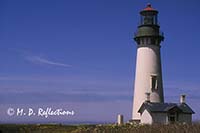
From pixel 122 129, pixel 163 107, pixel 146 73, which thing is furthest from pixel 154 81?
pixel 122 129

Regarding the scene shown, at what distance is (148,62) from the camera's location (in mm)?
32656

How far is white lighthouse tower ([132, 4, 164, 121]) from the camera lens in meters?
32.2

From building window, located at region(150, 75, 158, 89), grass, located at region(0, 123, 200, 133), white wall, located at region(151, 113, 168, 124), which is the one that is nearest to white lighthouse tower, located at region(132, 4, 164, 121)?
building window, located at region(150, 75, 158, 89)

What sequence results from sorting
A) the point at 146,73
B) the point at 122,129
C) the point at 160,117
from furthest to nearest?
the point at 146,73 < the point at 160,117 < the point at 122,129

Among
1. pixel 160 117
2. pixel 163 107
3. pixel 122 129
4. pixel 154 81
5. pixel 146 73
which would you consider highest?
pixel 146 73

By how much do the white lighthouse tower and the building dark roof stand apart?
67cm

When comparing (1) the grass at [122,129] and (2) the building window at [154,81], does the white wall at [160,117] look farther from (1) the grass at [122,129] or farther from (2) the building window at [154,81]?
(1) the grass at [122,129]

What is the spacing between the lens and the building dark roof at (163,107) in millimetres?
31000

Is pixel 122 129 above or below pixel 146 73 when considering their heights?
below

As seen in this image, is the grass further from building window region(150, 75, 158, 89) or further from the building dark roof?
building window region(150, 75, 158, 89)

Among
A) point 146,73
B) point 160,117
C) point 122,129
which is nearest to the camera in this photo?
point 122,129

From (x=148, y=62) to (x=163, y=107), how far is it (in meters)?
3.36

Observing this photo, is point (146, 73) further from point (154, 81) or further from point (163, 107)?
point (163, 107)

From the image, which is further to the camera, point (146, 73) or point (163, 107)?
point (146, 73)
